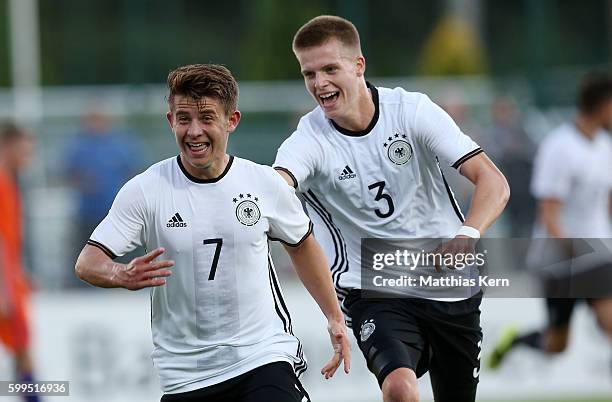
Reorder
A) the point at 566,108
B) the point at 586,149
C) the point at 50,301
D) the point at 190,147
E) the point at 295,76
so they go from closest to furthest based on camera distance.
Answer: the point at 190,147, the point at 586,149, the point at 50,301, the point at 566,108, the point at 295,76

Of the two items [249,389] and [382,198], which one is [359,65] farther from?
[249,389]

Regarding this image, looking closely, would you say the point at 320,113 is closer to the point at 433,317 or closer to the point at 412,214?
the point at 412,214

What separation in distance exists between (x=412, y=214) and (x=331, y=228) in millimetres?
423

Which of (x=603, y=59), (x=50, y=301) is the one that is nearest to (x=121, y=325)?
(x=50, y=301)

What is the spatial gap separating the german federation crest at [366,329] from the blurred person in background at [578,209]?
141 inches

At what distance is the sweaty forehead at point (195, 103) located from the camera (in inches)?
193

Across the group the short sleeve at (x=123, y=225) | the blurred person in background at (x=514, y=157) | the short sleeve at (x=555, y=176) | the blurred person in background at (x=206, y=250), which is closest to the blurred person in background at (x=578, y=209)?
the short sleeve at (x=555, y=176)

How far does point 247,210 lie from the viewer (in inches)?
199

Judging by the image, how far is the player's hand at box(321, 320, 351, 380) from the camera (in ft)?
17.0

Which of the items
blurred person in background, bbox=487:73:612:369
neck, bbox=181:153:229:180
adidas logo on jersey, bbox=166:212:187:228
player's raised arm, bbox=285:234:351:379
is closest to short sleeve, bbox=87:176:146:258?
adidas logo on jersey, bbox=166:212:187:228

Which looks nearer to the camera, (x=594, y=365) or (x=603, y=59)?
(x=594, y=365)

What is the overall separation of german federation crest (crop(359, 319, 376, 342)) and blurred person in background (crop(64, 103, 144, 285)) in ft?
23.2

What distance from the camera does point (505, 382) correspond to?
35.3ft

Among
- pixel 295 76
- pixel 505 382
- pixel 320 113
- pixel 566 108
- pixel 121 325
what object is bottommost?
pixel 505 382
